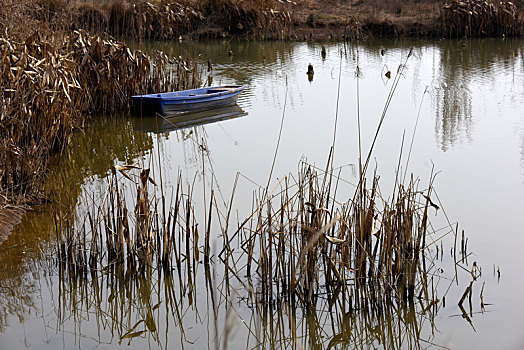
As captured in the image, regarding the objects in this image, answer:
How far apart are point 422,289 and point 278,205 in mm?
1789

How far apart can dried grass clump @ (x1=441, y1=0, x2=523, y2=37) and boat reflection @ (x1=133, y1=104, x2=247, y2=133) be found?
902cm

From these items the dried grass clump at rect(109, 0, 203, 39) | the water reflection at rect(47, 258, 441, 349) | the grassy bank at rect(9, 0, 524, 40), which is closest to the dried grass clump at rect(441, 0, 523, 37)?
the grassy bank at rect(9, 0, 524, 40)

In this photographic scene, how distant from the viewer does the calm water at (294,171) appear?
3.92 meters

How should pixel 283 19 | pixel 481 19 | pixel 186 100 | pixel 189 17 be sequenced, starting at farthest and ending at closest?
pixel 189 17
pixel 283 19
pixel 481 19
pixel 186 100

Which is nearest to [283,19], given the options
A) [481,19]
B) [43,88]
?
[481,19]

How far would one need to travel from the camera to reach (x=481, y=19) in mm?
17391

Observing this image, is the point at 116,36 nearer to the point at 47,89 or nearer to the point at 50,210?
the point at 47,89

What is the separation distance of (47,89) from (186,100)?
10.3ft

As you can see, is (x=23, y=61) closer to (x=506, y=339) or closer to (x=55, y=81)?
(x=55, y=81)

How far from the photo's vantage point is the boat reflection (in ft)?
30.5

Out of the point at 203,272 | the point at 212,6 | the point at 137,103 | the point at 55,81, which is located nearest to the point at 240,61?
the point at 212,6

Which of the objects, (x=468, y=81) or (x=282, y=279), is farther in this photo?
(x=468, y=81)

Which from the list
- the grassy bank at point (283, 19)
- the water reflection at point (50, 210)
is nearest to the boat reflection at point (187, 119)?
the water reflection at point (50, 210)

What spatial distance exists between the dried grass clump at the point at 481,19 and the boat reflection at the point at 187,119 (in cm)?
902
